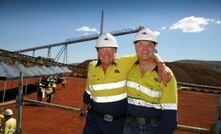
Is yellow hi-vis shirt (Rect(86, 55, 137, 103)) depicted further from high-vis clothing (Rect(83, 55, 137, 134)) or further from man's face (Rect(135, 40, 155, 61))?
man's face (Rect(135, 40, 155, 61))

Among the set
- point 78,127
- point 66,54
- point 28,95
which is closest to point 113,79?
point 78,127

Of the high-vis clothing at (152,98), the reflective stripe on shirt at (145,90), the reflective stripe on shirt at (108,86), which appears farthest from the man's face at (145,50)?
the reflective stripe on shirt at (108,86)

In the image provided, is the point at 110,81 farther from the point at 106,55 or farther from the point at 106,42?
the point at 106,42

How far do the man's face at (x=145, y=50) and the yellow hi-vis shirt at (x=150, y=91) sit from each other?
0.16 meters

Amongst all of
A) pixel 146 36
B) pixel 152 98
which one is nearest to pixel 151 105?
pixel 152 98

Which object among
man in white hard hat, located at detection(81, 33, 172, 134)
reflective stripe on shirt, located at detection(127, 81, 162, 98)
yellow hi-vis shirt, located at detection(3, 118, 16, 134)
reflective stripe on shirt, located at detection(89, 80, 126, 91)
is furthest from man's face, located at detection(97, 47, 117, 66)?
yellow hi-vis shirt, located at detection(3, 118, 16, 134)

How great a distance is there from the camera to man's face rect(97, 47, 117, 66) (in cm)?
343

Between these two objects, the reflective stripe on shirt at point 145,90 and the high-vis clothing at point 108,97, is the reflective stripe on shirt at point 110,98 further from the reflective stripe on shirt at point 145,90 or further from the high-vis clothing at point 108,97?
the reflective stripe on shirt at point 145,90

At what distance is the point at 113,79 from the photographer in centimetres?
331

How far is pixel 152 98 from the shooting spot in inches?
113

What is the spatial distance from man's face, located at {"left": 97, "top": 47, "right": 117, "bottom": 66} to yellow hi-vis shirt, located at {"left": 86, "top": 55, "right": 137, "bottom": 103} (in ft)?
0.21

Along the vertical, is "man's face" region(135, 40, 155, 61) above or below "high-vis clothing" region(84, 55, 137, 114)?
above

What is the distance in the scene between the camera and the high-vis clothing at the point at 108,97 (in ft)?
10.7

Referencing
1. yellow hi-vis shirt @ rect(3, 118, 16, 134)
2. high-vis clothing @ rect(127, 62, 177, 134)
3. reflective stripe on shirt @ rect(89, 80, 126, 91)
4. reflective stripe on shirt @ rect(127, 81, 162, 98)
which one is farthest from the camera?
yellow hi-vis shirt @ rect(3, 118, 16, 134)
